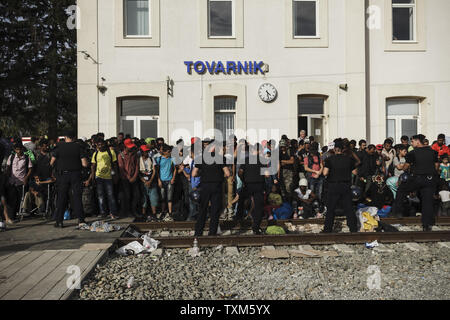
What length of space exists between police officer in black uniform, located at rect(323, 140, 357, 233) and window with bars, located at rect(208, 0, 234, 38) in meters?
8.02

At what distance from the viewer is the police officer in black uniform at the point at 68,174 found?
945cm

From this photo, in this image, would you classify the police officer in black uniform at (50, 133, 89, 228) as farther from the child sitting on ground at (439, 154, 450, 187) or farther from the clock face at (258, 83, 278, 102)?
the child sitting on ground at (439, 154, 450, 187)

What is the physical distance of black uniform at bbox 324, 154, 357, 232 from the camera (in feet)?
28.5

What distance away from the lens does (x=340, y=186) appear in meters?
8.70

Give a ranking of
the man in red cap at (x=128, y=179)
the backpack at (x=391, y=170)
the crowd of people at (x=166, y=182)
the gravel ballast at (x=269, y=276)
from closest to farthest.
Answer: the gravel ballast at (x=269, y=276) < the crowd of people at (x=166, y=182) < the man in red cap at (x=128, y=179) < the backpack at (x=391, y=170)

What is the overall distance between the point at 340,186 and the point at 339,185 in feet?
0.10

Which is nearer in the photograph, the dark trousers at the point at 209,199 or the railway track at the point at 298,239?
the railway track at the point at 298,239

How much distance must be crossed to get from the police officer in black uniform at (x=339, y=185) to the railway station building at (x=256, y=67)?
19.8ft

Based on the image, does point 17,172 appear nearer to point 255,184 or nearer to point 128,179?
point 128,179

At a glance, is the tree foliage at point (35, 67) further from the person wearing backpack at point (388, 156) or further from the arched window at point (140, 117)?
the person wearing backpack at point (388, 156)

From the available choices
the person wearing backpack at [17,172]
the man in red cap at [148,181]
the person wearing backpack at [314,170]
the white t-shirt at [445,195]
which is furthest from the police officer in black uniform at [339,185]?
the person wearing backpack at [17,172]

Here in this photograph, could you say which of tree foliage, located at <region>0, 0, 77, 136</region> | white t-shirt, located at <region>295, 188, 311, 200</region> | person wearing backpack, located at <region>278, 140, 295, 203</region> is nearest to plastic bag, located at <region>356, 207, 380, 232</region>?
white t-shirt, located at <region>295, 188, 311, 200</region>
